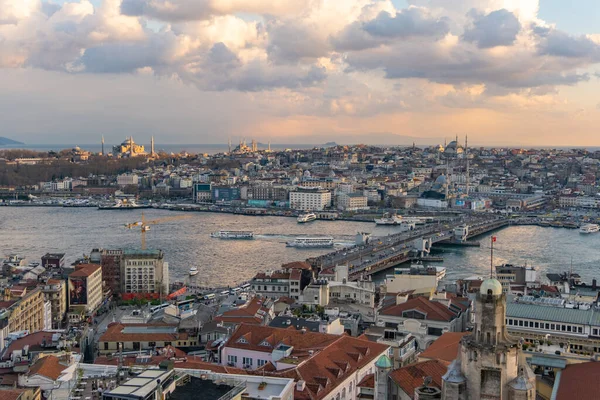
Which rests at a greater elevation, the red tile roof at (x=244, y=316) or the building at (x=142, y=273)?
the red tile roof at (x=244, y=316)

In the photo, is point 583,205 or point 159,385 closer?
point 159,385

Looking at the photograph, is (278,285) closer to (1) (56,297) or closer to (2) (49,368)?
(1) (56,297)

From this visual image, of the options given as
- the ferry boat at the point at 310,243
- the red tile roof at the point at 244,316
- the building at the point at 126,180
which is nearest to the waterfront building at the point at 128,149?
the building at the point at 126,180

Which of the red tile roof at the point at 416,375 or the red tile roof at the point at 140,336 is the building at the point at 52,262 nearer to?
the red tile roof at the point at 140,336

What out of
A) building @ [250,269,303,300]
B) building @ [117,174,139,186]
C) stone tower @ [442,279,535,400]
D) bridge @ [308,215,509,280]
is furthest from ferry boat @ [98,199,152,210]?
stone tower @ [442,279,535,400]

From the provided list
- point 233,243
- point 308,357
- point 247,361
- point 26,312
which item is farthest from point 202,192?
point 308,357

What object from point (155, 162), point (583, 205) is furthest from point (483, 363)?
point (155, 162)

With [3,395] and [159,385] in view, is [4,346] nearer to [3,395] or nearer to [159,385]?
[3,395]
